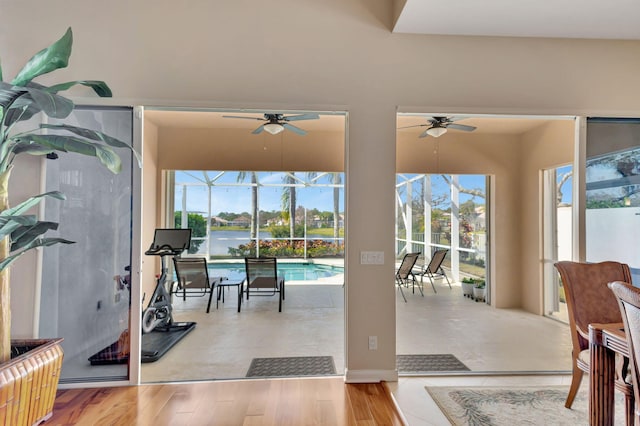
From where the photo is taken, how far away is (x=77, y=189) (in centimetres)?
A: 266

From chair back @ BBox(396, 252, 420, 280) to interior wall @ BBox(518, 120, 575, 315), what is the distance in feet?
5.83

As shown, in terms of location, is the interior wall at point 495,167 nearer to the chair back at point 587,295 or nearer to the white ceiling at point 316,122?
the white ceiling at point 316,122

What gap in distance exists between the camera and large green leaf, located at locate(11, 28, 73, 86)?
1.83 m

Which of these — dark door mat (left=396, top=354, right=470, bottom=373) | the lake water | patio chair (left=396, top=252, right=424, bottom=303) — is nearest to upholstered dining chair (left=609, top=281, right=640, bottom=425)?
dark door mat (left=396, top=354, right=470, bottom=373)

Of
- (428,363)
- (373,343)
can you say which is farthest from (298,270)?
(373,343)

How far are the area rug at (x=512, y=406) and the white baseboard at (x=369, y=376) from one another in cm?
32

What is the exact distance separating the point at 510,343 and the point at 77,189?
187 inches

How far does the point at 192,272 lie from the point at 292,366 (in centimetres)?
252

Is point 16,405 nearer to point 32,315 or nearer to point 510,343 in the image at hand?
point 32,315

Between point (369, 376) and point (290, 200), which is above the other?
point (290, 200)

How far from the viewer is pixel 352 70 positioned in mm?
2750

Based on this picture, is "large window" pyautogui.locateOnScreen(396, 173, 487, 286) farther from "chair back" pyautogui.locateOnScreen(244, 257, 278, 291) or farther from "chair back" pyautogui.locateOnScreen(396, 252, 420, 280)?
"chair back" pyautogui.locateOnScreen(244, 257, 278, 291)

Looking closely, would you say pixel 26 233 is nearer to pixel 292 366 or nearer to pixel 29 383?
pixel 29 383

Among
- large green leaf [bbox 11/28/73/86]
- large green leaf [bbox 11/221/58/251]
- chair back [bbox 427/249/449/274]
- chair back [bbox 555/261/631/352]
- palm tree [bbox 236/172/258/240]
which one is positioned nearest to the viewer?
large green leaf [bbox 11/28/73/86]
